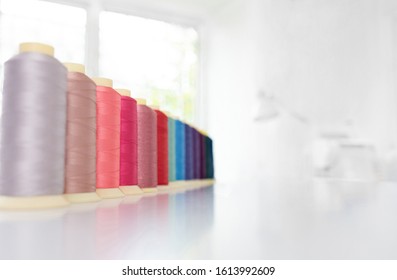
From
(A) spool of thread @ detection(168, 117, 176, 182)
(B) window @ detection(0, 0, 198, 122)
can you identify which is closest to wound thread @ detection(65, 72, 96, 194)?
(A) spool of thread @ detection(168, 117, 176, 182)

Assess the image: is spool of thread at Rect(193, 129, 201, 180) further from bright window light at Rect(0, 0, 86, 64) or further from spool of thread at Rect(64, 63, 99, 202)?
bright window light at Rect(0, 0, 86, 64)

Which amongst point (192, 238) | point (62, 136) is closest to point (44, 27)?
point (62, 136)

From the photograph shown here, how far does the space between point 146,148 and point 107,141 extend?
223mm

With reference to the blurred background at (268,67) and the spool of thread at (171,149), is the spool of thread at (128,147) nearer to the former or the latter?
the spool of thread at (171,149)

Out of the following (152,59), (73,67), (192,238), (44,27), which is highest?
(44,27)

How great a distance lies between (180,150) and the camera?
1.65 m

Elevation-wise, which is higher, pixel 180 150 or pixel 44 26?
pixel 44 26

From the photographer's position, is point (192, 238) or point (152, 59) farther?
point (152, 59)

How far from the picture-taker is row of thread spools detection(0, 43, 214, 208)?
0.72 meters

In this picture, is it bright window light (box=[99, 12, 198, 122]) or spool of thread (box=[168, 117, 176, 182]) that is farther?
bright window light (box=[99, 12, 198, 122])

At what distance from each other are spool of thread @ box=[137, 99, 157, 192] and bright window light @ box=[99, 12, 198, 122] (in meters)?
2.33

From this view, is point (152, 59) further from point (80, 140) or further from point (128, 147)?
point (80, 140)

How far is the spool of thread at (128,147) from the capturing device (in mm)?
1061

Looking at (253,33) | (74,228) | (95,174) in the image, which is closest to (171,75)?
(253,33)
